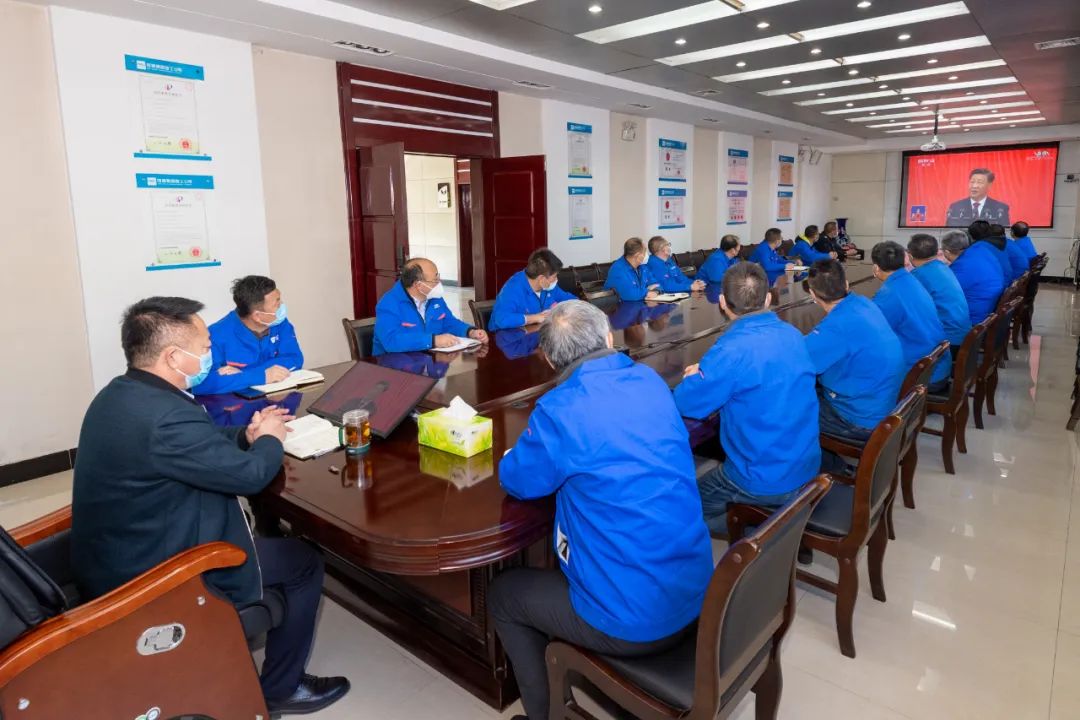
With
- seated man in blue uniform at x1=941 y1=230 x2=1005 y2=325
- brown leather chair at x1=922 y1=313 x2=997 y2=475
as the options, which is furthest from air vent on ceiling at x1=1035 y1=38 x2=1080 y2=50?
brown leather chair at x1=922 y1=313 x2=997 y2=475

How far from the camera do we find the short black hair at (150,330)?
161 centimetres

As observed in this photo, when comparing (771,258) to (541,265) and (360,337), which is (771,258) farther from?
(360,337)

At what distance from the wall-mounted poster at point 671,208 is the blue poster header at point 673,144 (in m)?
0.57

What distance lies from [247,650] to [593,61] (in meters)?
5.42

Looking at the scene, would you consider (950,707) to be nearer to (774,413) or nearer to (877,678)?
(877,678)

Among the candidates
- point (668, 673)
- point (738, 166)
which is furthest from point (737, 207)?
point (668, 673)

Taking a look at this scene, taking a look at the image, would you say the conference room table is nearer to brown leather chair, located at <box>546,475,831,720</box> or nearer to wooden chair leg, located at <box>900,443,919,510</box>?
Result: brown leather chair, located at <box>546,475,831,720</box>

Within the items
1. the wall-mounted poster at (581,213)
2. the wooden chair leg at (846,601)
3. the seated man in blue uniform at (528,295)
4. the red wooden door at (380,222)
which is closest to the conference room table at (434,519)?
the wooden chair leg at (846,601)

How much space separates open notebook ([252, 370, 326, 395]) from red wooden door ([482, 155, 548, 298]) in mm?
3929

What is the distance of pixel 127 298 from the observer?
405cm

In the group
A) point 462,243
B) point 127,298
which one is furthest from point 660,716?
point 462,243

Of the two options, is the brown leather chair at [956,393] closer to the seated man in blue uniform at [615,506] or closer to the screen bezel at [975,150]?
the seated man in blue uniform at [615,506]

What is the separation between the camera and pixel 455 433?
75.7 inches

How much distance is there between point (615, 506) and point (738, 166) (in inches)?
413
